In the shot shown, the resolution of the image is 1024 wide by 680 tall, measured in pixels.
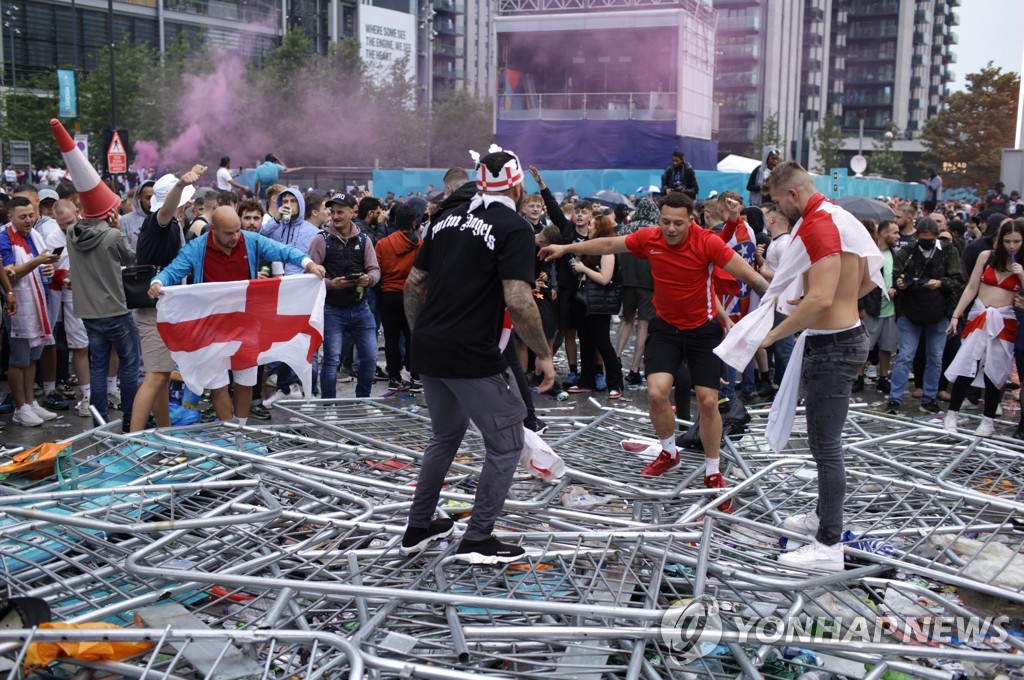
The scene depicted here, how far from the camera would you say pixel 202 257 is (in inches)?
309

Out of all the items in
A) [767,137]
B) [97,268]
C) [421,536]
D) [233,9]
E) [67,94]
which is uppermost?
[233,9]

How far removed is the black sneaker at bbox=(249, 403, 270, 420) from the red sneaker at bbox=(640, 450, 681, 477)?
4069 millimetres

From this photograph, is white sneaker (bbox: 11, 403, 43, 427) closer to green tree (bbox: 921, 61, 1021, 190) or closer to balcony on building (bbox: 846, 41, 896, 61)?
green tree (bbox: 921, 61, 1021, 190)

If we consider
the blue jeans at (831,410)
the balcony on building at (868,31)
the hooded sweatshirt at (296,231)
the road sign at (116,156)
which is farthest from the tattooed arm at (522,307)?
the balcony on building at (868,31)

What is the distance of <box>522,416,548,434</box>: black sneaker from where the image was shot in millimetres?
7570

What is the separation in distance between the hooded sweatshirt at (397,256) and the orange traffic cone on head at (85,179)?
3080mm

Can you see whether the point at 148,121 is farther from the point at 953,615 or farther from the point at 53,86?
the point at 953,615

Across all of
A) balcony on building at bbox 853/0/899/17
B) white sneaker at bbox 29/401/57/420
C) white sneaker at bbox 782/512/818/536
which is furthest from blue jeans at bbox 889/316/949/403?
balcony on building at bbox 853/0/899/17

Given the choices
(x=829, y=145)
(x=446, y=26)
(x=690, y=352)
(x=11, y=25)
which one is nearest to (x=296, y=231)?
(x=690, y=352)

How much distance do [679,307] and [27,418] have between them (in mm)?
6047

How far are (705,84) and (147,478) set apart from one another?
47040 millimetres

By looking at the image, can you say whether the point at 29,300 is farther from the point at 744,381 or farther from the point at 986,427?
the point at 986,427

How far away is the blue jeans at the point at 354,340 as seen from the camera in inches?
368

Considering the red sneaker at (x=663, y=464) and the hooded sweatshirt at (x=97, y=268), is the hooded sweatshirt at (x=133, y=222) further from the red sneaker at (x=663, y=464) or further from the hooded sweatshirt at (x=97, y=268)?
the red sneaker at (x=663, y=464)
